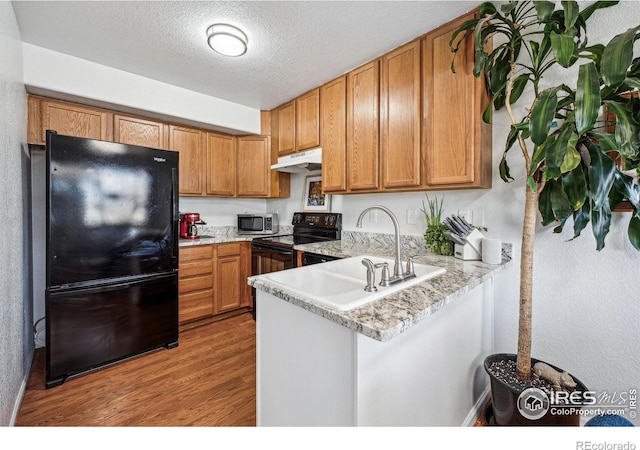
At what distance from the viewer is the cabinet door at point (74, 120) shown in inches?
89.5

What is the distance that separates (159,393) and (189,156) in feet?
7.37

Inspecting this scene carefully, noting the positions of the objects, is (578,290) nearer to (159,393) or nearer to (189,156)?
(159,393)

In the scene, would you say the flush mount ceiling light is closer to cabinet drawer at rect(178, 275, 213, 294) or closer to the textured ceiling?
the textured ceiling

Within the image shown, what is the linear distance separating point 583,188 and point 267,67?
2296 millimetres

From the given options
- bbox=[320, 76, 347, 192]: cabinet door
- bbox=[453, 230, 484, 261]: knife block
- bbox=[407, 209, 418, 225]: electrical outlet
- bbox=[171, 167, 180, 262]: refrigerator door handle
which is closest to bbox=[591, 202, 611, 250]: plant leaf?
bbox=[453, 230, 484, 261]: knife block

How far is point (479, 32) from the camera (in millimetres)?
1364

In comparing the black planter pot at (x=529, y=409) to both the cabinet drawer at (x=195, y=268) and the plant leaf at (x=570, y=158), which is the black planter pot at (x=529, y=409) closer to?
the plant leaf at (x=570, y=158)

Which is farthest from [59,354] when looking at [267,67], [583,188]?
[583,188]

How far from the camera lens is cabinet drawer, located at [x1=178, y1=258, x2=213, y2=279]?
8.84ft

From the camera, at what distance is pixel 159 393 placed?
183 centimetres

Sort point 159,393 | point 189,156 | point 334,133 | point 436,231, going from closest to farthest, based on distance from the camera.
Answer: point 159,393 < point 436,231 < point 334,133 < point 189,156

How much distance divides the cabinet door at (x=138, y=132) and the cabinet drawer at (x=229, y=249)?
3.91ft

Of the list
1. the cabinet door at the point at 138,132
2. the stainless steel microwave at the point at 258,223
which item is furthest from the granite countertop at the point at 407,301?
the cabinet door at the point at 138,132

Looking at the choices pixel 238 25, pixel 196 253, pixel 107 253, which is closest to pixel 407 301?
pixel 238 25
